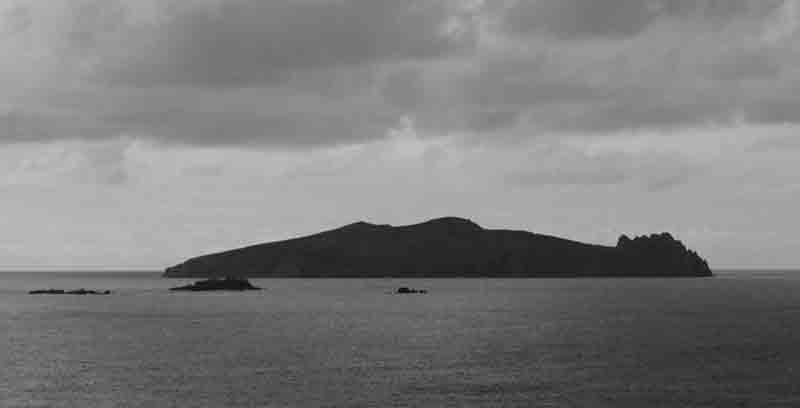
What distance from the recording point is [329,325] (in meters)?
137

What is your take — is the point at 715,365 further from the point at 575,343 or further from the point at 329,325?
the point at 329,325

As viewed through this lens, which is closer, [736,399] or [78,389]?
[736,399]

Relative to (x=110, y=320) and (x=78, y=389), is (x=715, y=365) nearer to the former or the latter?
(x=78, y=389)

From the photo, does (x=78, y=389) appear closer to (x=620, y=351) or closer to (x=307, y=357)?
(x=307, y=357)

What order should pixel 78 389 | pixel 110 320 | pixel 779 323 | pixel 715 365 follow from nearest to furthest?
pixel 78 389 → pixel 715 365 → pixel 779 323 → pixel 110 320

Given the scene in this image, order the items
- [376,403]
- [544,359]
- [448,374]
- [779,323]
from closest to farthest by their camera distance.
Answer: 1. [376,403]
2. [448,374]
3. [544,359]
4. [779,323]

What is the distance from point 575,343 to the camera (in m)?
104

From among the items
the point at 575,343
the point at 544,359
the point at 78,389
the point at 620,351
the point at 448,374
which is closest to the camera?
the point at 78,389

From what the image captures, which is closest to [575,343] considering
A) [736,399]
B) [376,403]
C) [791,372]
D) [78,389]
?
[791,372]

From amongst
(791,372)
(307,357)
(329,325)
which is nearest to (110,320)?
(329,325)

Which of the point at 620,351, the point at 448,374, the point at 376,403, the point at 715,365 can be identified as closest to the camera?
the point at 376,403

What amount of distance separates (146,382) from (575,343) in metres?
50.7

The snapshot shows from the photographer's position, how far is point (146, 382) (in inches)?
2891

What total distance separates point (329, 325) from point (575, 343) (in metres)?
44.3
